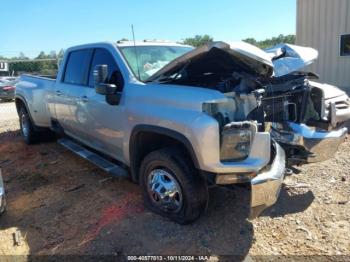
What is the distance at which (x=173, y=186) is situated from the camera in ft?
12.5

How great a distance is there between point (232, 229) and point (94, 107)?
2.31 metres

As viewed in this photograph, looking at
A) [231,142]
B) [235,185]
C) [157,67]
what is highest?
[157,67]

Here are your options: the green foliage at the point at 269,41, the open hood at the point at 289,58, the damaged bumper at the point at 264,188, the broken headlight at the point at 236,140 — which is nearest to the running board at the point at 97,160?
the broken headlight at the point at 236,140

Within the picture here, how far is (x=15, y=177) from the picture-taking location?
592cm

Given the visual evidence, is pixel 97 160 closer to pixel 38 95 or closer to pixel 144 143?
pixel 144 143

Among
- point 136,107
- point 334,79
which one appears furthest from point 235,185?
point 334,79

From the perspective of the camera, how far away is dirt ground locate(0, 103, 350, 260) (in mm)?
3539

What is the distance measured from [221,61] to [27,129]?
519cm

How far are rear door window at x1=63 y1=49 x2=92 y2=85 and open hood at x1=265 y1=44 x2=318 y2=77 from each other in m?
2.54

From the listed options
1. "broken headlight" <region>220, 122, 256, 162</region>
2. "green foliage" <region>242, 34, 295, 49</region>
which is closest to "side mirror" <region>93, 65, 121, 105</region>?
"broken headlight" <region>220, 122, 256, 162</region>

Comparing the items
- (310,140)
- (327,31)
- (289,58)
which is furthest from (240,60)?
(327,31)

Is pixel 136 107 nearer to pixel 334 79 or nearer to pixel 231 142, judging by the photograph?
pixel 231 142

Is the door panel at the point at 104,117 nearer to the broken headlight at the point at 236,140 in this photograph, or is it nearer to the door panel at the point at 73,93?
the door panel at the point at 73,93

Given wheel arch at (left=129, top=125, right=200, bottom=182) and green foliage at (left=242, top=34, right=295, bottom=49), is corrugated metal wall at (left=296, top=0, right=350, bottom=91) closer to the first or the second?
green foliage at (left=242, top=34, right=295, bottom=49)
